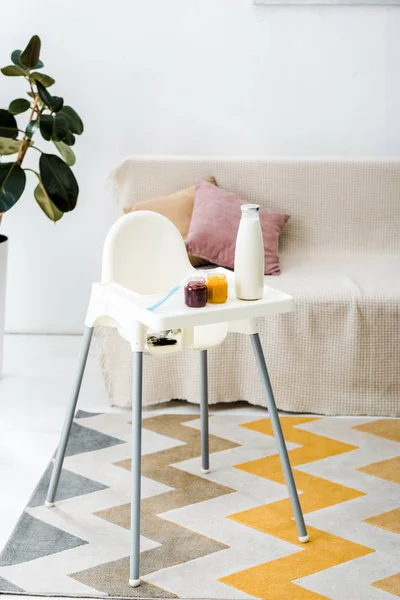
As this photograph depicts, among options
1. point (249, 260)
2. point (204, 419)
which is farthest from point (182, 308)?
point (204, 419)

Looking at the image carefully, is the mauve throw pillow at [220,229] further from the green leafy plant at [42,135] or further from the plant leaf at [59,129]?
the plant leaf at [59,129]

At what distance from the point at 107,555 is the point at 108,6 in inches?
94.0

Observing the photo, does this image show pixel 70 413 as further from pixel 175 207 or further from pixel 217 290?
pixel 175 207

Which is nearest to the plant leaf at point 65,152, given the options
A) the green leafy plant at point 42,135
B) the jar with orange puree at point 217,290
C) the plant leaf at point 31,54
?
the green leafy plant at point 42,135

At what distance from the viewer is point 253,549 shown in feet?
6.95

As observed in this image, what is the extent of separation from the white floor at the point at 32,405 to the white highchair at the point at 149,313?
18 centimetres

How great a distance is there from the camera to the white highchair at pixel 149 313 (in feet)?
6.41

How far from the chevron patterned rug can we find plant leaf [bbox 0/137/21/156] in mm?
982

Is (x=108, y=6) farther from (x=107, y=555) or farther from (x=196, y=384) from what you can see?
(x=107, y=555)

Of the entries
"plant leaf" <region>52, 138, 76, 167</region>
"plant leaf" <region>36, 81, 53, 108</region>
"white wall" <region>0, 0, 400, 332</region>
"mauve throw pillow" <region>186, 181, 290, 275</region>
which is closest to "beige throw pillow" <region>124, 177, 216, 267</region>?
"mauve throw pillow" <region>186, 181, 290, 275</region>

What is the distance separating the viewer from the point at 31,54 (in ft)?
9.78

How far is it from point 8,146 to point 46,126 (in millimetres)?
243

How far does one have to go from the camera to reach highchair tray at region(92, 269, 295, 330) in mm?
1910

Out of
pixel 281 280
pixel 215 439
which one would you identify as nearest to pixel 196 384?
pixel 215 439
